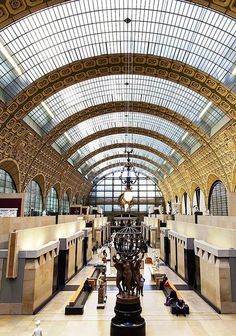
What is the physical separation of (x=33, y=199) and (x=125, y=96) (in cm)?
1600

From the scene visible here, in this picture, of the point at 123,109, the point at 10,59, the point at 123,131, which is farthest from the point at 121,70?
the point at 123,131

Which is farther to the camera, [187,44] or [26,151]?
[26,151]

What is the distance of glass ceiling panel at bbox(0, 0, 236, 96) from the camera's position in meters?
19.9

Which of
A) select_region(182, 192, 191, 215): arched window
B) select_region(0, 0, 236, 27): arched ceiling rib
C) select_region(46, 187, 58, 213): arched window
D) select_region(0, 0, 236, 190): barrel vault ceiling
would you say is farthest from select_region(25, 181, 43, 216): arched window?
select_region(182, 192, 191, 215): arched window

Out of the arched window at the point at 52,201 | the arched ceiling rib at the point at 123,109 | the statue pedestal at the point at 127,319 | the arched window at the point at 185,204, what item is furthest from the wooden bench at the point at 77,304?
the arched window at the point at 185,204

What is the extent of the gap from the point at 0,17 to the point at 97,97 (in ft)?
59.1

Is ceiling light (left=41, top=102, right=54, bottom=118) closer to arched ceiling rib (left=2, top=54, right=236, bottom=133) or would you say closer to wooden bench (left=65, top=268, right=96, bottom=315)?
arched ceiling rib (left=2, top=54, right=236, bottom=133)

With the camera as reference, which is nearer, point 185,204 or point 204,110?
point 204,110

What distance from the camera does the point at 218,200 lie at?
33.4m

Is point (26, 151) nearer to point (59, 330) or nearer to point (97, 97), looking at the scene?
point (97, 97)

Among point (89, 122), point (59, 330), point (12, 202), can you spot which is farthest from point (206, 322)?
point (89, 122)

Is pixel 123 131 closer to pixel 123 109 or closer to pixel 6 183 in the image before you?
pixel 123 109

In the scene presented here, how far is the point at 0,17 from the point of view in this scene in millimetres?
15852

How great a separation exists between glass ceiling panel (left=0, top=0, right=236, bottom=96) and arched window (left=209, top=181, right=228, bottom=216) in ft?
45.1
